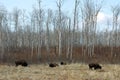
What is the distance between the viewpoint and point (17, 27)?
66375mm

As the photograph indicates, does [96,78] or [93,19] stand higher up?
[93,19]

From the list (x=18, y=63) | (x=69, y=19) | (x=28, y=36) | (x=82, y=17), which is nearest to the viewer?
(x=18, y=63)

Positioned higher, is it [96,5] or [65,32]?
[96,5]

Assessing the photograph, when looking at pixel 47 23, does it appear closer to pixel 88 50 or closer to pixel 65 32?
pixel 65 32

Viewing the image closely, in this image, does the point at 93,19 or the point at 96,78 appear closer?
the point at 96,78

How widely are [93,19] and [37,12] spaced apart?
10.9m

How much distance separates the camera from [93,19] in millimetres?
49344

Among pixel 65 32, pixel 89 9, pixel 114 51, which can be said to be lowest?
pixel 114 51

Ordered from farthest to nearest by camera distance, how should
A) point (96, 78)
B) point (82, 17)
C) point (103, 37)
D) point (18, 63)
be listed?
point (103, 37)
point (82, 17)
point (18, 63)
point (96, 78)

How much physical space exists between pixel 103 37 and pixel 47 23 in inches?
1161

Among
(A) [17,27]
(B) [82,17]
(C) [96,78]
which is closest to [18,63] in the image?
(C) [96,78]

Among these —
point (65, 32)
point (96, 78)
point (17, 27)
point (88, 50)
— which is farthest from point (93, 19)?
point (96, 78)

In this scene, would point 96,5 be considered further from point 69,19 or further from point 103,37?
Result: point 103,37

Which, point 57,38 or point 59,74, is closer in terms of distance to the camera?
point 59,74
